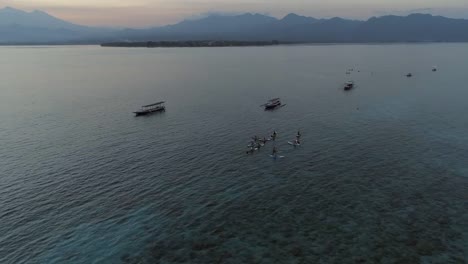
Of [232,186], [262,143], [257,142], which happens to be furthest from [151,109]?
[232,186]

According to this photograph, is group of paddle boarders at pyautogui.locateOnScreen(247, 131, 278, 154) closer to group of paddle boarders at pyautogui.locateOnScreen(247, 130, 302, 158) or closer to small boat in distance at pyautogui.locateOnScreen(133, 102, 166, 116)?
group of paddle boarders at pyautogui.locateOnScreen(247, 130, 302, 158)

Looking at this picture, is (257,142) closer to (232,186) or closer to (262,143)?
(262,143)

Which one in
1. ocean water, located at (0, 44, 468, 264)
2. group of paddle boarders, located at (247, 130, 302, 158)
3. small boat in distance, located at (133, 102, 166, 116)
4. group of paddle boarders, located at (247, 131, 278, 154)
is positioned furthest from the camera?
small boat in distance, located at (133, 102, 166, 116)

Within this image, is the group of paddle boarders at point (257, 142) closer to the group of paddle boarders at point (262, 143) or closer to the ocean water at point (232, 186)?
the group of paddle boarders at point (262, 143)

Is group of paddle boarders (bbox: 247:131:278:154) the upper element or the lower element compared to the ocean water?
upper

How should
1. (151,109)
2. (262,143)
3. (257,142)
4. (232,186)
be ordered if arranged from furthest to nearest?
(151,109)
(262,143)
(257,142)
(232,186)

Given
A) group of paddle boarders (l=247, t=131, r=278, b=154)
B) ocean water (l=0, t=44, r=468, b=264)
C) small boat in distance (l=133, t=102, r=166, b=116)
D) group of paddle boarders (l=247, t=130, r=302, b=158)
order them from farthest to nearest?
small boat in distance (l=133, t=102, r=166, b=116) → group of paddle boarders (l=247, t=131, r=278, b=154) → group of paddle boarders (l=247, t=130, r=302, b=158) → ocean water (l=0, t=44, r=468, b=264)

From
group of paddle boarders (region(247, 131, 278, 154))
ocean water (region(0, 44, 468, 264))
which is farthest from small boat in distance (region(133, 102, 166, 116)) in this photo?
group of paddle boarders (region(247, 131, 278, 154))

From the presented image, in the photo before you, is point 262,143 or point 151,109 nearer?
point 262,143

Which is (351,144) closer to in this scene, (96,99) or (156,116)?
(156,116)
